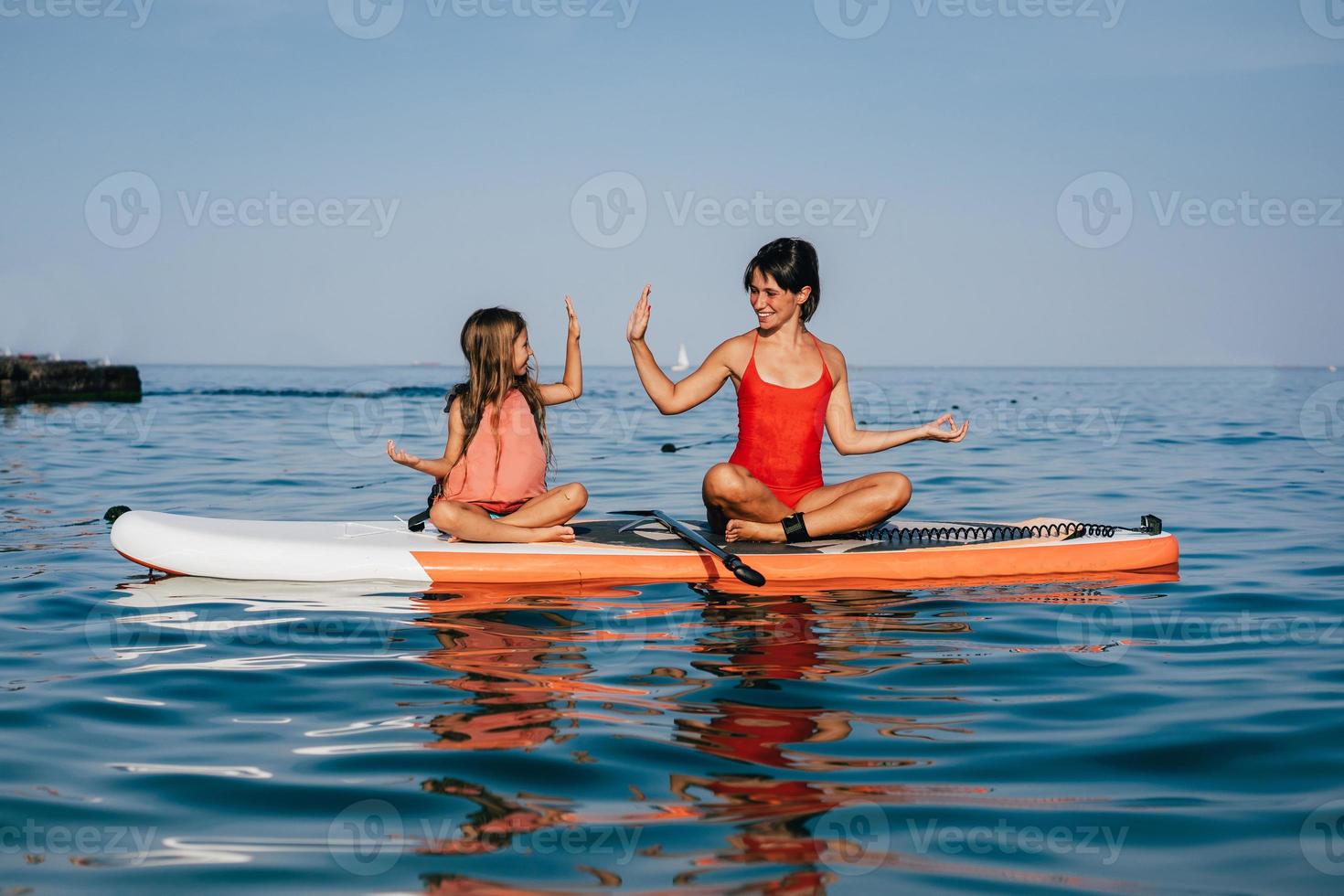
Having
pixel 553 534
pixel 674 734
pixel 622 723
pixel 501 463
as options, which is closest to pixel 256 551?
pixel 501 463

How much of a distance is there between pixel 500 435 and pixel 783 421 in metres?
1.53

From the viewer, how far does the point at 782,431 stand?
235 inches

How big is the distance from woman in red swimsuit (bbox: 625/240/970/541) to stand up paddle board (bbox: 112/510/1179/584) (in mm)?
165

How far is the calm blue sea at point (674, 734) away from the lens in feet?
8.63

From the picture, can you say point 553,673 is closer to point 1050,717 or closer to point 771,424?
point 1050,717

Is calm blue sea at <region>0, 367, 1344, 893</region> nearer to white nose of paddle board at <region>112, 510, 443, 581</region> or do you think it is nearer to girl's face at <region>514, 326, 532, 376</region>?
white nose of paddle board at <region>112, 510, 443, 581</region>

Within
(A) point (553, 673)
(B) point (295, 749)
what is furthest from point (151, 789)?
(A) point (553, 673)

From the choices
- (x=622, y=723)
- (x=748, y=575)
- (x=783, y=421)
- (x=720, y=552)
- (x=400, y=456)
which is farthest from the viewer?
(x=783, y=421)

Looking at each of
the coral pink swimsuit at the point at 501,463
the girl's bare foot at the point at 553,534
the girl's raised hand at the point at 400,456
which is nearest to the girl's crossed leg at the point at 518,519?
the girl's bare foot at the point at 553,534

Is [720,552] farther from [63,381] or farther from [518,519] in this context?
[63,381]

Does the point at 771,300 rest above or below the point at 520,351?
above

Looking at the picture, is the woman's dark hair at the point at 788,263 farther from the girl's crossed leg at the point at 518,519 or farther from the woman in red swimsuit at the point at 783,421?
the girl's crossed leg at the point at 518,519

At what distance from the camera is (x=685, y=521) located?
6723mm

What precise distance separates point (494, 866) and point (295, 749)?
1121 millimetres
